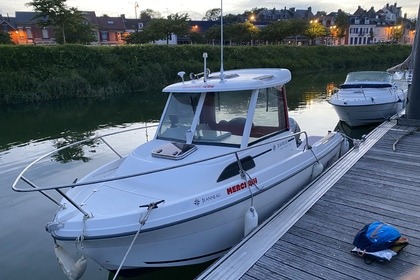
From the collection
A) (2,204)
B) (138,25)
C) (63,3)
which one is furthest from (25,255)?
(138,25)

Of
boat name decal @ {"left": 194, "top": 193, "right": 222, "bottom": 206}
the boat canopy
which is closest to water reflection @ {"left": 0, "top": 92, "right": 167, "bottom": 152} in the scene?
the boat canopy

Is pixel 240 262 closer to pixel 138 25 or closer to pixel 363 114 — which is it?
pixel 363 114

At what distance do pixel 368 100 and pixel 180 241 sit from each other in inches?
398

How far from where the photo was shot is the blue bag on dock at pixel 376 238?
3777 millimetres

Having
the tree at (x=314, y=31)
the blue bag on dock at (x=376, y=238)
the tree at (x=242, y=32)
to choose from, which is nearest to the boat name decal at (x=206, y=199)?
the blue bag on dock at (x=376, y=238)

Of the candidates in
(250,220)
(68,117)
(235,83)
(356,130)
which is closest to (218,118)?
(235,83)

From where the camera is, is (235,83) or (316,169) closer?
(235,83)

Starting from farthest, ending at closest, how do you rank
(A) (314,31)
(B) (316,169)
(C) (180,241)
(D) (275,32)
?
1. (A) (314,31)
2. (D) (275,32)
3. (B) (316,169)
4. (C) (180,241)

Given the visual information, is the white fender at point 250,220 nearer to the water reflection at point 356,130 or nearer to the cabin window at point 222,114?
the cabin window at point 222,114

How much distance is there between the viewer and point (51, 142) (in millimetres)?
11906

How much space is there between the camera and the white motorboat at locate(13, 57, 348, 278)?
3979 millimetres

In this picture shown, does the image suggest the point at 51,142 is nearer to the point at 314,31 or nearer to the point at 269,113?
the point at 269,113

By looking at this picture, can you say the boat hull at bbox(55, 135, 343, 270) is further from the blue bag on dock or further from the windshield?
the blue bag on dock

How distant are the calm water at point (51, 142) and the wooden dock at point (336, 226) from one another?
1237 mm
